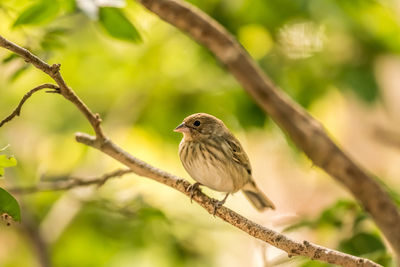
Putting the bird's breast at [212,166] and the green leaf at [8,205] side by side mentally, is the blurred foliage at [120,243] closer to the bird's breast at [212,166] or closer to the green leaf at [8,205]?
the bird's breast at [212,166]

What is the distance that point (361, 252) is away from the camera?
2592mm

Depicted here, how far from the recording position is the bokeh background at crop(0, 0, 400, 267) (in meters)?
3.34

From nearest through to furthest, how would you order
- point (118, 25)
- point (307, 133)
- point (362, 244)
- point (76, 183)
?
point (307, 133) < point (118, 25) < point (76, 183) < point (362, 244)

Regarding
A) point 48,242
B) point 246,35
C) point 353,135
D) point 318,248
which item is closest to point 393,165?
point 353,135

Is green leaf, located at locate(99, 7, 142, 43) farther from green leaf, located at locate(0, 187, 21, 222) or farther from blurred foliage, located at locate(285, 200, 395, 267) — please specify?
blurred foliage, located at locate(285, 200, 395, 267)

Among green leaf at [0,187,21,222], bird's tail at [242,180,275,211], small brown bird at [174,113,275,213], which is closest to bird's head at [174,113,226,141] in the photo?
small brown bird at [174,113,275,213]

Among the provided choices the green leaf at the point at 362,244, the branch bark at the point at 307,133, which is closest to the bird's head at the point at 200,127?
the green leaf at the point at 362,244

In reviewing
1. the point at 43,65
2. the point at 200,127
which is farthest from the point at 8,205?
the point at 200,127

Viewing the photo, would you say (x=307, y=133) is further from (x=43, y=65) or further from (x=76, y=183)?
(x=76, y=183)

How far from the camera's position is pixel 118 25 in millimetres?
2268

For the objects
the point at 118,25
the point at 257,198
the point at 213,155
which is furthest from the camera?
the point at 257,198

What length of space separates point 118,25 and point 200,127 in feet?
2.63

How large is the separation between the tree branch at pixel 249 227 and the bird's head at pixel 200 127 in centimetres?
72

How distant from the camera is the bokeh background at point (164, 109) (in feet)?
11.0
